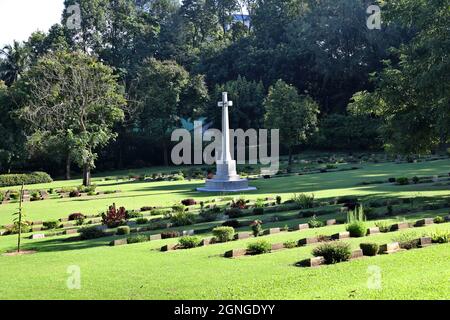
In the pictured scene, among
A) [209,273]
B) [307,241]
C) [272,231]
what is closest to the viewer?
[209,273]

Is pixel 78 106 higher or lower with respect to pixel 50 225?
higher

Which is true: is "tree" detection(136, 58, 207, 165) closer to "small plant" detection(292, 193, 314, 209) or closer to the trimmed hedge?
the trimmed hedge

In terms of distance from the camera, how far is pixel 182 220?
20.1 m

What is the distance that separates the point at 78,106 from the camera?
40.6m

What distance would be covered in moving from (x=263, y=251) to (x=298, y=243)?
1.27 metres

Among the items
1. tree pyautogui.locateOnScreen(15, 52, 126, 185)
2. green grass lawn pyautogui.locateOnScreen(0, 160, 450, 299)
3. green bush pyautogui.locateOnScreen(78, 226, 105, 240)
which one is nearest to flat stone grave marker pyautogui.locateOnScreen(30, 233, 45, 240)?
green grass lawn pyautogui.locateOnScreen(0, 160, 450, 299)

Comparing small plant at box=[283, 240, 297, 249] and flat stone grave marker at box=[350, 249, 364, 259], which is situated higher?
flat stone grave marker at box=[350, 249, 364, 259]

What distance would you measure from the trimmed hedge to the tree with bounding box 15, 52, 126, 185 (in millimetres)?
4707

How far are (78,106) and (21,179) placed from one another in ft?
33.9

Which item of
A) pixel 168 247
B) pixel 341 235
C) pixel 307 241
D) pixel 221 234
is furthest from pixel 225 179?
Result: pixel 307 241

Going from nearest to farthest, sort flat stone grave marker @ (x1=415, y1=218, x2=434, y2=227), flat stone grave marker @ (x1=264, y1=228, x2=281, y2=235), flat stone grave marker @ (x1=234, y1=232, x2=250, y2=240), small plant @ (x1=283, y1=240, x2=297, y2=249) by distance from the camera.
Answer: small plant @ (x1=283, y1=240, x2=297, y2=249) < flat stone grave marker @ (x1=234, y1=232, x2=250, y2=240) < flat stone grave marker @ (x1=415, y1=218, x2=434, y2=227) < flat stone grave marker @ (x1=264, y1=228, x2=281, y2=235)

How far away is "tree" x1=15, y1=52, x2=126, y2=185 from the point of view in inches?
1555

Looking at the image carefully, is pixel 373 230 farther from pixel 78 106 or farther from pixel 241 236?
pixel 78 106

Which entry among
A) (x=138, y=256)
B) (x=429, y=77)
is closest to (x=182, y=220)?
(x=138, y=256)
